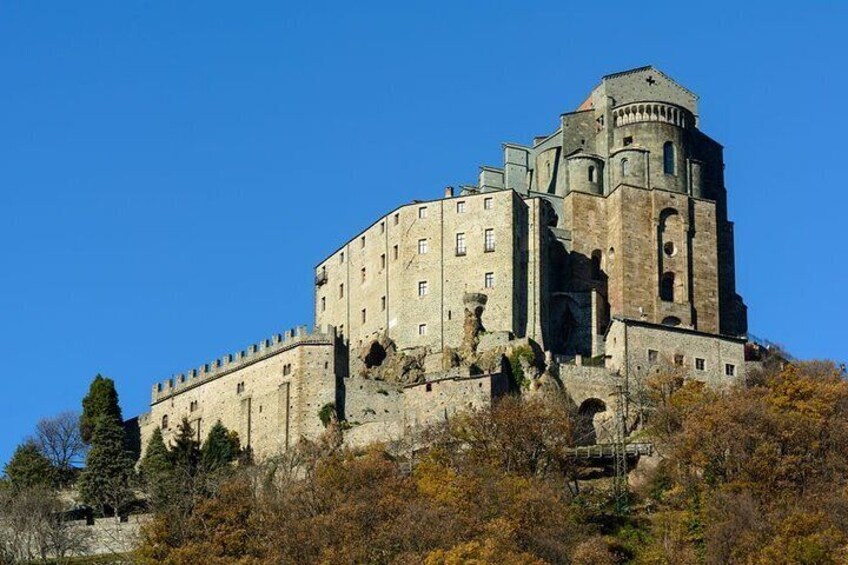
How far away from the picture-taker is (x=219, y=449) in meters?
111

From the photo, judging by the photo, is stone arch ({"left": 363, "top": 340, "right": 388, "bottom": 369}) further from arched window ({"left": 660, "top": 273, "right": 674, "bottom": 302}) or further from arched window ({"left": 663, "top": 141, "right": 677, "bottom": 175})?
arched window ({"left": 663, "top": 141, "right": 677, "bottom": 175})

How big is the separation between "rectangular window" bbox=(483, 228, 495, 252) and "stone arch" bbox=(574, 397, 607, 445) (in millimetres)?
11553

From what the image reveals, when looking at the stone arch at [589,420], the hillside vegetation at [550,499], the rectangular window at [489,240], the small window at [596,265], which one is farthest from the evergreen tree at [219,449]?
the small window at [596,265]

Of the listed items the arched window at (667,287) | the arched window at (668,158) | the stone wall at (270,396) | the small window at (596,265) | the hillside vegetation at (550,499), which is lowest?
the hillside vegetation at (550,499)

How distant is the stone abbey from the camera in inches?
4360

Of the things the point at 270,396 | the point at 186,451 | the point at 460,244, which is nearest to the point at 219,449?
the point at 186,451

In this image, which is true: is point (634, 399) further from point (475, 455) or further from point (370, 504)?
point (370, 504)

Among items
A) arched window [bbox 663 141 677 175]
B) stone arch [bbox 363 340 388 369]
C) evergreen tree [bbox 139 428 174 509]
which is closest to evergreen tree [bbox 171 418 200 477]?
evergreen tree [bbox 139 428 174 509]

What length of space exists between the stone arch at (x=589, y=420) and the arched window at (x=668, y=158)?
19.4 m

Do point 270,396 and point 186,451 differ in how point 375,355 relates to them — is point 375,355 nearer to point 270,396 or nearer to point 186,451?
point 270,396

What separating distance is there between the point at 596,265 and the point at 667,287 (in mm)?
4190

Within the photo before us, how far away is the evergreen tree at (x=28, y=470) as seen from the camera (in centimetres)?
10869

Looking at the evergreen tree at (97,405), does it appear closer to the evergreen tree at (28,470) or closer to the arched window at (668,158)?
the evergreen tree at (28,470)

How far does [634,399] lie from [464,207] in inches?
655
